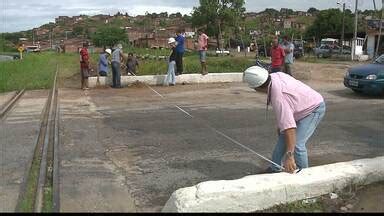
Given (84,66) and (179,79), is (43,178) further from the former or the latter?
(179,79)

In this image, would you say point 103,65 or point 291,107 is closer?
point 291,107

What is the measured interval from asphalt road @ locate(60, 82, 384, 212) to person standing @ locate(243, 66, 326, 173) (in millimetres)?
1136

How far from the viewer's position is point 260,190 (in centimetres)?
488

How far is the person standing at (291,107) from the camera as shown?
16.8ft

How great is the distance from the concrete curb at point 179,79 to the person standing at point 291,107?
499 inches

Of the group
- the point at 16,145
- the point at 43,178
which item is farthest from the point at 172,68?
the point at 43,178

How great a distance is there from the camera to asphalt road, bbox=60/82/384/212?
19.6 ft

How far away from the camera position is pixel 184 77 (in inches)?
718

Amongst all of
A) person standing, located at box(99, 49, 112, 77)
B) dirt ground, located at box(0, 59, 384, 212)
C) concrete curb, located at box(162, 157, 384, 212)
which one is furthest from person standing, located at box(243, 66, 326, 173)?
person standing, located at box(99, 49, 112, 77)

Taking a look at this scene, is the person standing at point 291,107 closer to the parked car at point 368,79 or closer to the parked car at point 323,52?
the parked car at point 368,79

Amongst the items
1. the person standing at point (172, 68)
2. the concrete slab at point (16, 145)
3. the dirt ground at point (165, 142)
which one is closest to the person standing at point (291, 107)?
the dirt ground at point (165, 142)

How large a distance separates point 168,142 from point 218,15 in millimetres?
53421

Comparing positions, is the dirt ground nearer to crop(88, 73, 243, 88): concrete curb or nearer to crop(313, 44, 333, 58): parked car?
crop(88, 73, 243, 88): concrete curb

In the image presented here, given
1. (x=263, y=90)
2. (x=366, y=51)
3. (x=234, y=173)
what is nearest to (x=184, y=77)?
(x=234, y=173)
